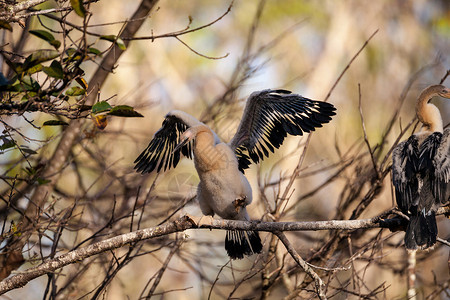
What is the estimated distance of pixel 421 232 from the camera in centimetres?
343

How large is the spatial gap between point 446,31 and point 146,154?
38.7 ft

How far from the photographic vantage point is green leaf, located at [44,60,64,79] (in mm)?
2525

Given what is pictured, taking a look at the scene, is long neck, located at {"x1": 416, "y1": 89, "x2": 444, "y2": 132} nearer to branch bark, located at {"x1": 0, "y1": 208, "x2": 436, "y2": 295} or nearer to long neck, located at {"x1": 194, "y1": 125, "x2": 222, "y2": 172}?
branch bark, located at {"x1": 0, "y1": 208, "x2": 436, "y2": 295}

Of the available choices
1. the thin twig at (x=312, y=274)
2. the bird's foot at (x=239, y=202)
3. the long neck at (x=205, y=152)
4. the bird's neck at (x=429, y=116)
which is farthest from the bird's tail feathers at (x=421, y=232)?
the long neck at (x=205, y=152)

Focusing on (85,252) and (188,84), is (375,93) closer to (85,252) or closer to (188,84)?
(188,84)

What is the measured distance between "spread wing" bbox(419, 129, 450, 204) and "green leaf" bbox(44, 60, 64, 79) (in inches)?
91.0

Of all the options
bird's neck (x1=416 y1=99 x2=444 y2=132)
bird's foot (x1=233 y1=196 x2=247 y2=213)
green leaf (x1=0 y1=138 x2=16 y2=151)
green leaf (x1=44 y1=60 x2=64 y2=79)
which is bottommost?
green leaf (x1=44 y1=60 x2=64 y2=79)

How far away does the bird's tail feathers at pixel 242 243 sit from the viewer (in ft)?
13.8

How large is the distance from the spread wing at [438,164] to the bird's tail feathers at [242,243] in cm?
128

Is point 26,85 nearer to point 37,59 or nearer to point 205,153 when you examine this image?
point 37,59

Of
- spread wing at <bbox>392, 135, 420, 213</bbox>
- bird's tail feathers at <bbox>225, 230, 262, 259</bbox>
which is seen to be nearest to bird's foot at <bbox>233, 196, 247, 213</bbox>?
bird's tail feathers at <bbox>225, 230, 262, 259</bbox>

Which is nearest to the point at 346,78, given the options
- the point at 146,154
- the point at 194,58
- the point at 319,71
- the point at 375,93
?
the point at 375,93

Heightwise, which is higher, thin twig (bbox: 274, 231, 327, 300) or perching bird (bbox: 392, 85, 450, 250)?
perching bird (bbox: 392, 85, 450, 250)

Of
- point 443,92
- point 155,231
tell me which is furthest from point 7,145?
point 443,92
